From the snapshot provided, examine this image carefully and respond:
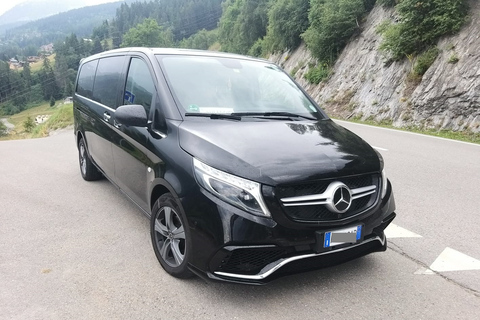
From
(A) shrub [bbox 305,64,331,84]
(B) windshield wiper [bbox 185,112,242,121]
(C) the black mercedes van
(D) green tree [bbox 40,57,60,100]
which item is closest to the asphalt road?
(C) the black mercedes van

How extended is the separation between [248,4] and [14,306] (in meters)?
51.7

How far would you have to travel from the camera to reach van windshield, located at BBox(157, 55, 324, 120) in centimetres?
344

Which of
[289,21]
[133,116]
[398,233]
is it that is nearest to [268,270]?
[133,116]

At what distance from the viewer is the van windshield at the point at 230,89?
3.44 meters

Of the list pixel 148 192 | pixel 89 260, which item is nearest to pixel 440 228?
pixel 148 192

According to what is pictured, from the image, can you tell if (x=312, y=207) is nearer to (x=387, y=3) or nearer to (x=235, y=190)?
(x=235, y=190)

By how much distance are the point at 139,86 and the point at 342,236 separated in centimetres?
248

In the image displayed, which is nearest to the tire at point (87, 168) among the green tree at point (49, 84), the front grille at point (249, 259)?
the front grille at point (249, 259)

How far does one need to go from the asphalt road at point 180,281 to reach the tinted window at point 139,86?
138cm

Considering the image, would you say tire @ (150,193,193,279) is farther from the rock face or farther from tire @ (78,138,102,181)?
the rock face

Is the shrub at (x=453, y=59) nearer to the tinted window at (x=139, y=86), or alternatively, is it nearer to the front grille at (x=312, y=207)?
the tinted window at (x=139, y=86)

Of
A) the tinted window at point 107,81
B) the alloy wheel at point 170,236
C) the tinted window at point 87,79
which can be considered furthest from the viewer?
the tinted window at point 87,79

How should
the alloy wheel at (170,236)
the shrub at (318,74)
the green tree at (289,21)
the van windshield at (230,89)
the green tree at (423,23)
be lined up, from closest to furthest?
the alloy wheel at (170,236), the van windshield at (230,89), the green tree at (423,23), the shrub at (318,74), the green tree at (289,21)

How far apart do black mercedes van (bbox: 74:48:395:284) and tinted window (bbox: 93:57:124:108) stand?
302mm
